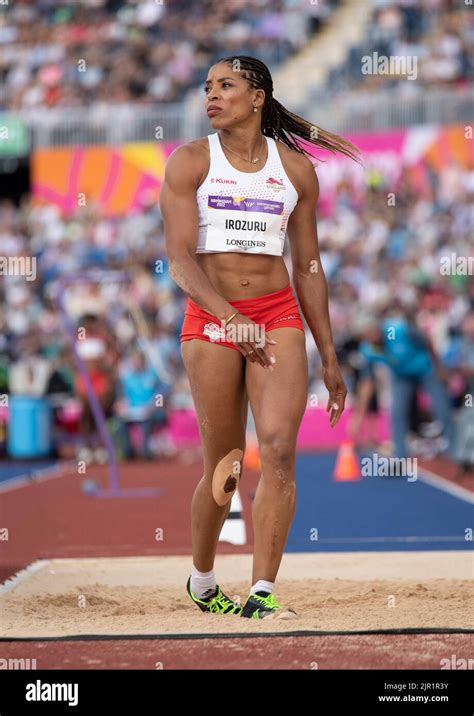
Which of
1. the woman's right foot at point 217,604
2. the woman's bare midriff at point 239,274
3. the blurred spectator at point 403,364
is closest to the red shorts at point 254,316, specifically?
the woman's bare midriff at point 239,274

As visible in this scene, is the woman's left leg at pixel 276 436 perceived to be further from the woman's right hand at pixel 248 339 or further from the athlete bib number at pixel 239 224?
the athlete bib number at pixel 239 224

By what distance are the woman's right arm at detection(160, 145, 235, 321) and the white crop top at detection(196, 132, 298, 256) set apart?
61 millimetres

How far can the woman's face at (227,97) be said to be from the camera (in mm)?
Answer: 6344

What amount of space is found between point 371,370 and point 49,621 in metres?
13.4

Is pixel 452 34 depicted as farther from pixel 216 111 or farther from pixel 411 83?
pixel 216 111

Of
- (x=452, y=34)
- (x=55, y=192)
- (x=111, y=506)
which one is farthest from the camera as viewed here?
(x=55, y=192)

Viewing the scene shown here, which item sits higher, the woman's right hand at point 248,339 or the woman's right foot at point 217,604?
the woman's right hand at point 248,339

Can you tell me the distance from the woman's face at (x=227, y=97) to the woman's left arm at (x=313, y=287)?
38cm

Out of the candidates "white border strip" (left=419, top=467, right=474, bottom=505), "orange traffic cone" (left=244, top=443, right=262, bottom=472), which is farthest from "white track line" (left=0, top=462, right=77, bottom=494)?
"white border strip" (left=419, top=467, right=474, bottom=505)

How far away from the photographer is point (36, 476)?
55.8ft

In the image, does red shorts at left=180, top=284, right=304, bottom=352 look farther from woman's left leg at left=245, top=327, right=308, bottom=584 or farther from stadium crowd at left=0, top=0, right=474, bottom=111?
stadium crowd at left=0, top=0, right=474, bottom=111

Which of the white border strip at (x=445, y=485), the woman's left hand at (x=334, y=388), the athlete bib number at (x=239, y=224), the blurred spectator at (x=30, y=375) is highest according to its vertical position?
the blurred spectator at (x=30, y=375)


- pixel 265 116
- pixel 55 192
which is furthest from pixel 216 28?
pixel 265 116
